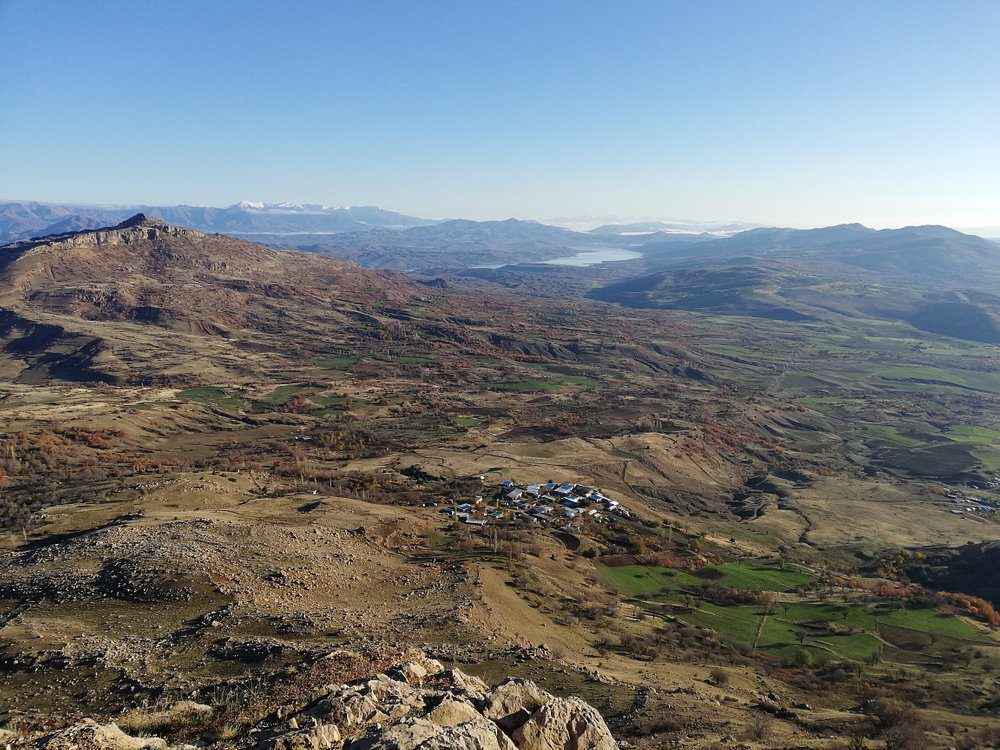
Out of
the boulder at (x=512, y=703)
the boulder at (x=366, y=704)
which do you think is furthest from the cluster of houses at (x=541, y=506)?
the boulder at (x=366, y=704)

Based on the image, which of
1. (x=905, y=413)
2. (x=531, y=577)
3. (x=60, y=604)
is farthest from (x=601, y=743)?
(x=905, y=413)

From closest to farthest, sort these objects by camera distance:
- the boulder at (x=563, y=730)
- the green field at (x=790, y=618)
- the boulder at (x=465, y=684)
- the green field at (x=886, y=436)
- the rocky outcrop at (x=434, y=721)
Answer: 1. the rocky outcrop at (x=434, y=721)
2. the boulder at (x=563, y=730)
3. the boulder at (x=465, y=684)
4. the green field at (x=790, y=618)
5. the green field at (x=886, y=436)

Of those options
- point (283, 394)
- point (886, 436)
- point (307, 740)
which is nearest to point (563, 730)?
point (307, 740)

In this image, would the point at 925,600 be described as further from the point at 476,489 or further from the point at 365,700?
the point at 365,700

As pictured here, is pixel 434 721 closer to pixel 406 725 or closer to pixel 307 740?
pixel 406 725

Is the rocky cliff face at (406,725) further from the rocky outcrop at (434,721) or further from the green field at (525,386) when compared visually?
the green field at (525,386)

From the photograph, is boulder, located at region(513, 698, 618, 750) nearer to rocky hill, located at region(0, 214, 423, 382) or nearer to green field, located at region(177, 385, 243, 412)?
green field, located at region(177, 385, 243, 412)
